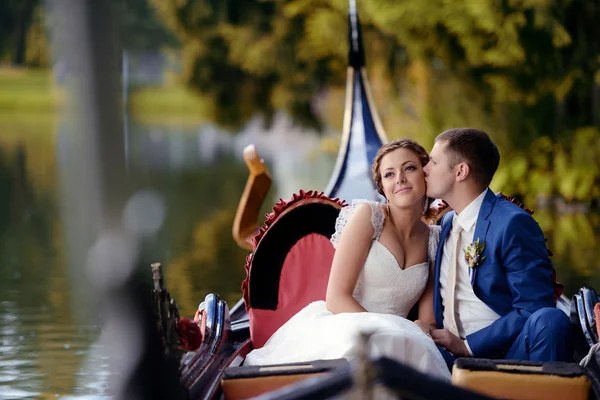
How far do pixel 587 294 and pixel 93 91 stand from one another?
1604mm

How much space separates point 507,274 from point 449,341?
0.16m

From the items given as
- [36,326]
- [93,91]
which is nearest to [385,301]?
[93,91]

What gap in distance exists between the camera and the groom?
160 centimetres

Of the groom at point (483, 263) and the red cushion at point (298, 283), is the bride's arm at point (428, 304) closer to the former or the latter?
the groom at point (483, 263)

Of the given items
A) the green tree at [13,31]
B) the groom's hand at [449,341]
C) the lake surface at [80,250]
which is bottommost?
the lake surface at [80,250]

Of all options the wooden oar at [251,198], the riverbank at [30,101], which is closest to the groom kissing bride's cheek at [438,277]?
the wooden oar at [251,198]

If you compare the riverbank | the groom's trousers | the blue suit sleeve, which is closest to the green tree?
the riverbank

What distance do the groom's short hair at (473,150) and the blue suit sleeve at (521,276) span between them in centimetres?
10

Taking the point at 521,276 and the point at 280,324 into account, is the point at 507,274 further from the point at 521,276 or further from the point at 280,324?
the point at 280,324

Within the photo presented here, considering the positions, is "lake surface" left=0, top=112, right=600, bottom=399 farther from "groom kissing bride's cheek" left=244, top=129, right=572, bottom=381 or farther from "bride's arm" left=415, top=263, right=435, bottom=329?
"bride's arm" left=415, top=263, right=435, bottom=329

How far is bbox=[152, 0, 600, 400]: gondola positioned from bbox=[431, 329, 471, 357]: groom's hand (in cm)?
24

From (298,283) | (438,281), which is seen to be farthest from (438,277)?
(298,283)

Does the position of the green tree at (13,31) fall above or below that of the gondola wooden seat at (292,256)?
above

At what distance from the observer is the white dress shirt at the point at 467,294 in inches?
65.9
